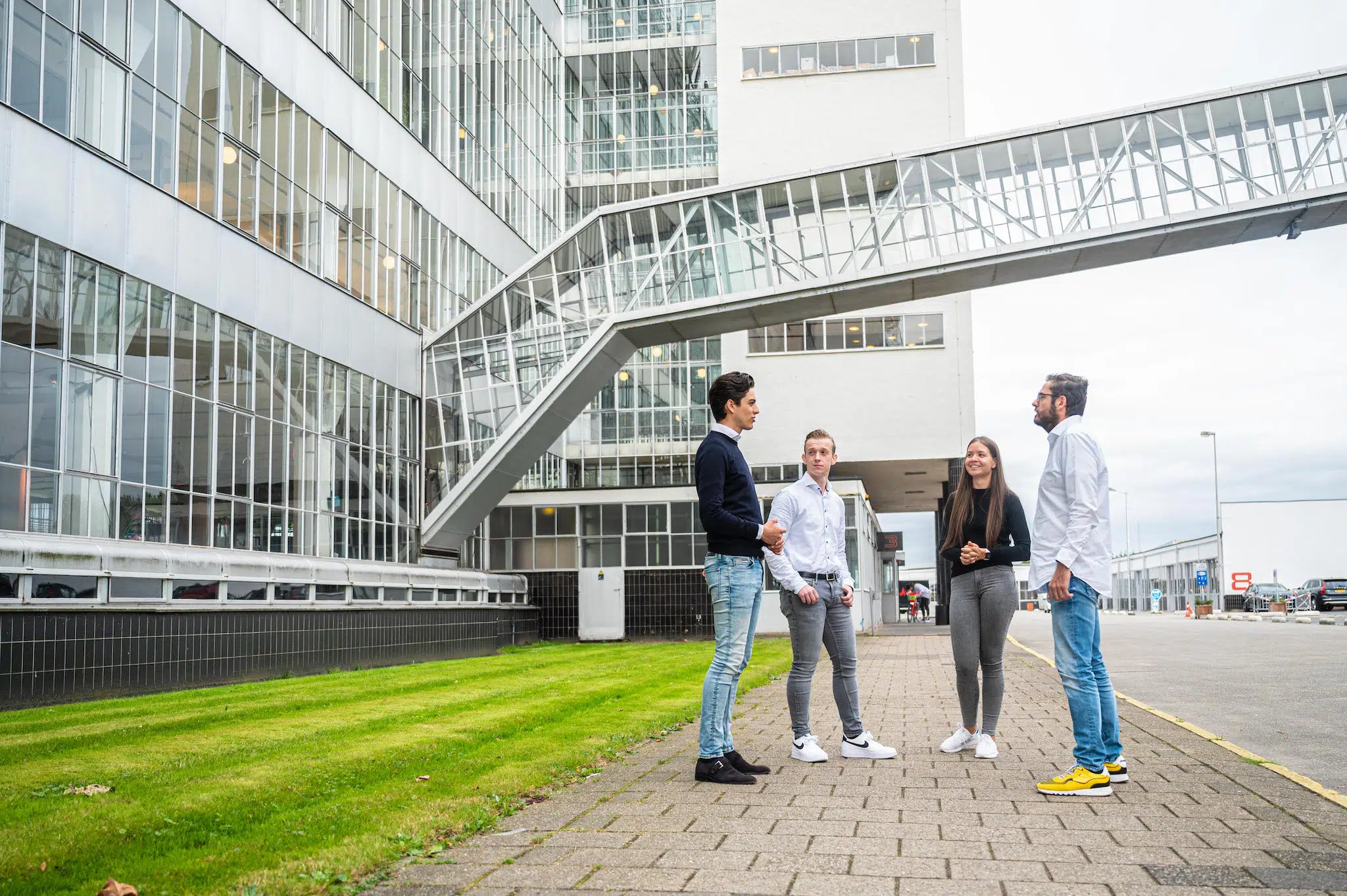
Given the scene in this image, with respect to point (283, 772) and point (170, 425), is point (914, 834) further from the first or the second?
point (170, 425)

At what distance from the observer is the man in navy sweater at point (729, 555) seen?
680 cm

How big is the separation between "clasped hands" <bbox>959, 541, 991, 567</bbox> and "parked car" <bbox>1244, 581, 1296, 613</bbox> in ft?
190

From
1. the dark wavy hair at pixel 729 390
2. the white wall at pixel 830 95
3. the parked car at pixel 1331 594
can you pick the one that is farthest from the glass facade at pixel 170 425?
the parked car at pixel 1331 594

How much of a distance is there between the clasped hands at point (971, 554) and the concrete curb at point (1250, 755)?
84 centimetres

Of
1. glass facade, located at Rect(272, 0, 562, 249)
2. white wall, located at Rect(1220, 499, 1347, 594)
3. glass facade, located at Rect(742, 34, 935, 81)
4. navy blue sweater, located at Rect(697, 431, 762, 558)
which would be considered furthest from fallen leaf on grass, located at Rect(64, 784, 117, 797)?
white wall, located at Rect(1220, 499, 1347, 594)

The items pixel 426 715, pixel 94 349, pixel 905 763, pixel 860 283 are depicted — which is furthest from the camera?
pixel 860 283

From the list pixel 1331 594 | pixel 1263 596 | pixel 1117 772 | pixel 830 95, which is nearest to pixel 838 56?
pixel 830 95

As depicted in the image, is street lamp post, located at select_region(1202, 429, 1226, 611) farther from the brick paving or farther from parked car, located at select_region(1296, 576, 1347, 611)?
the brick paving

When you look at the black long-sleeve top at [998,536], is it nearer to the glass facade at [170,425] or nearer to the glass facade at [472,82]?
the glass facade at [170,425]

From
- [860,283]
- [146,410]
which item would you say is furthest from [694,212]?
[146,410]

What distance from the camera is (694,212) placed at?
26.2 m

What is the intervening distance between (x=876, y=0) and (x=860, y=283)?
2061cm

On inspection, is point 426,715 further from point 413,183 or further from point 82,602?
point 413,183

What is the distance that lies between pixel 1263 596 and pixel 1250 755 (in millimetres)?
60757
